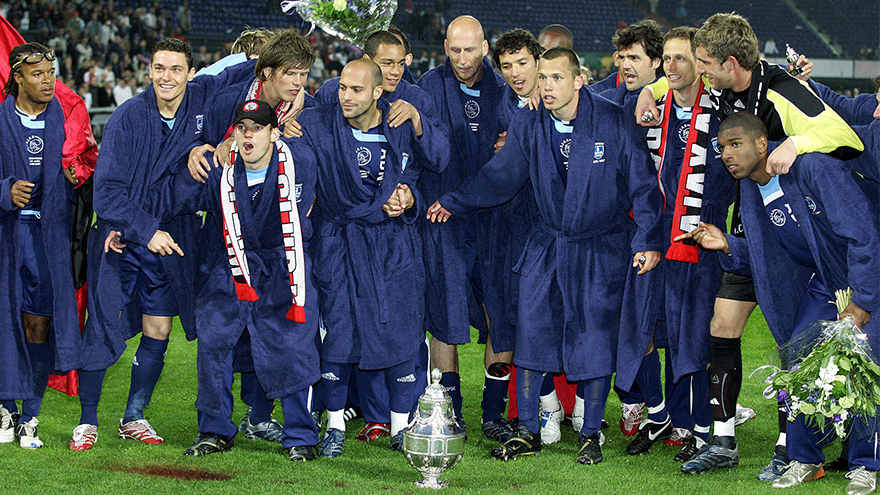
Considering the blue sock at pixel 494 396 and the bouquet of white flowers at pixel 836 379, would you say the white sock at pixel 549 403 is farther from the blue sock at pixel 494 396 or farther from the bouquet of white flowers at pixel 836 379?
the bouquet of white flowers at pixel 836 379

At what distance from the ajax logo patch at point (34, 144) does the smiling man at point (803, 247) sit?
11.2 ft

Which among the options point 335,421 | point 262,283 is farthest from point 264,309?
point 335,421

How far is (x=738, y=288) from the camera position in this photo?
4664mm

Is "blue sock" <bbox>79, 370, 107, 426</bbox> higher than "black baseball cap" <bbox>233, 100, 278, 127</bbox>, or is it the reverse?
"black baseball cap" <bbox>233, 100, 278, 127</bbox>

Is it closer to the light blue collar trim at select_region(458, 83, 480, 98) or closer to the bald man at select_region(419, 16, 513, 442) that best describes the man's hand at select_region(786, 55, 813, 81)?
the bald man at select_region(419, 16, 513, 442)

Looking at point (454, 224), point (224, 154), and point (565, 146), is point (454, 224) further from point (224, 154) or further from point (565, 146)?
point (224, 154)

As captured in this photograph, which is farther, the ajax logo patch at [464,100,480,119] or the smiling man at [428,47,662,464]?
the ajax logo patch at [464,100,480,119]

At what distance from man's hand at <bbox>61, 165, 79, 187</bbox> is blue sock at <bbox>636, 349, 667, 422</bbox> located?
329cm

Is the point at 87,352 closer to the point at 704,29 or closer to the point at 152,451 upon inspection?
the point at 152,451

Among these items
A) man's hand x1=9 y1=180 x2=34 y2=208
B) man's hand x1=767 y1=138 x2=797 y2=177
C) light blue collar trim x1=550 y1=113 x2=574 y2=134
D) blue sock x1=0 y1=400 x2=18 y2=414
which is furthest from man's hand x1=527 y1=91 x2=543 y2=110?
blue sock x1=0 y1=400 x2=18 y2=414

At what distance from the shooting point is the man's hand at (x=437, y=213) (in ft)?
17.3

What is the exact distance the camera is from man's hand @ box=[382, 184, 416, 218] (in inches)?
199

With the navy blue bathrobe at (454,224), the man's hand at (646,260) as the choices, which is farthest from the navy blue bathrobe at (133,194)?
the man's hand at (646,260)

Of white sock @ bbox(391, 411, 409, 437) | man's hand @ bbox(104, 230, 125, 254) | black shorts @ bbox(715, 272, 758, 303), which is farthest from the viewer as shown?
white sock @ bbox(391, 411, 409, 437)
